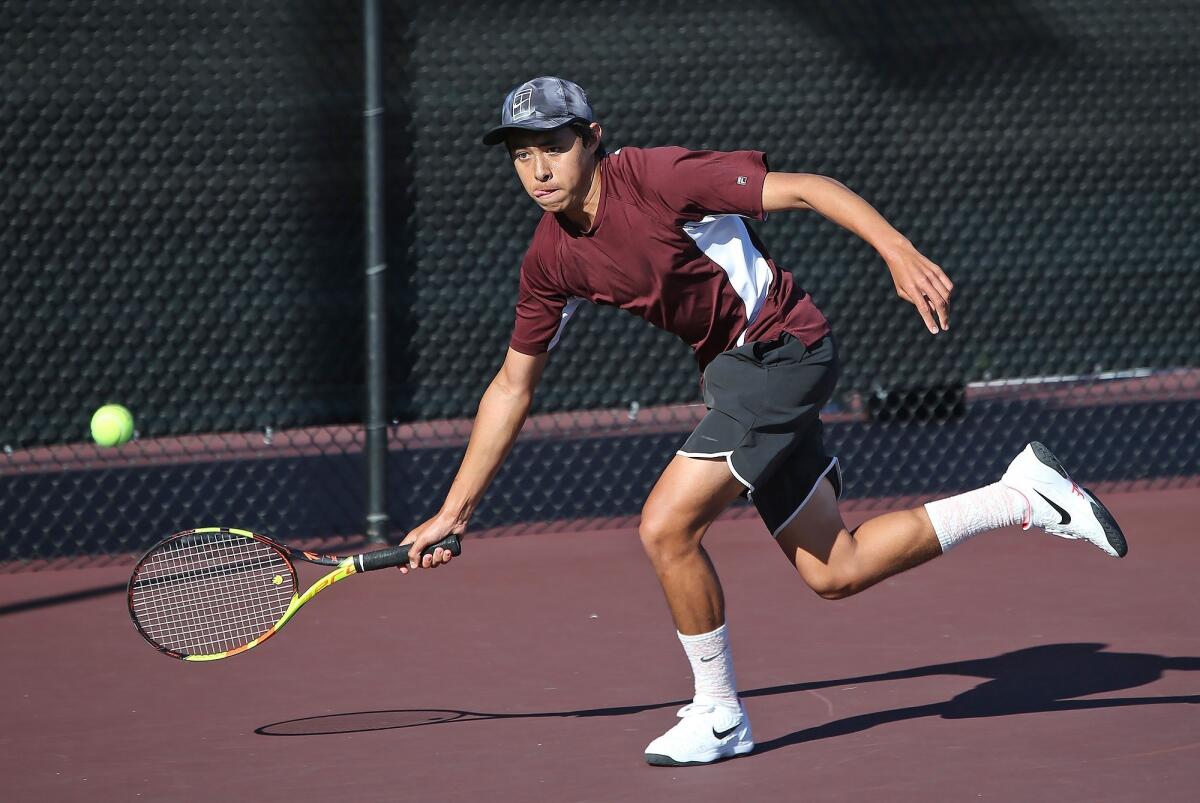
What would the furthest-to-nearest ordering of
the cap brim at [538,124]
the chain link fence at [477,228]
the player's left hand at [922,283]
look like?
the chain link fence at [477,228]
the cap brim at [538,124]
the player's left hand at [922,283]

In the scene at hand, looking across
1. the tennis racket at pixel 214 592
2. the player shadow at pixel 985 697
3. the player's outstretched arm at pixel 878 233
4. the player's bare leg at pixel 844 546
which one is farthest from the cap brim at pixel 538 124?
the player shadow at pixel 985 697

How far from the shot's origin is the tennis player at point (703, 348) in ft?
11.1

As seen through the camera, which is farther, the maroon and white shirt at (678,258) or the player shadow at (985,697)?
the player shadow at (985,697)

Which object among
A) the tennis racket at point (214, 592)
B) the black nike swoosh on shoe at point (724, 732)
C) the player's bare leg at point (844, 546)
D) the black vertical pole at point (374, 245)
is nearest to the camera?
the black nike swoosh on shoe at point (724, 732)

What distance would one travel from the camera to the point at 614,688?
4.11m

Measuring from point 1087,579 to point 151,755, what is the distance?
2802 mm

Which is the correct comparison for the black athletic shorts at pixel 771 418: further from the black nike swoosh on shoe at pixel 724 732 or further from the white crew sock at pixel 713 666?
the black nike swoosh on shoe at pixel 724 732

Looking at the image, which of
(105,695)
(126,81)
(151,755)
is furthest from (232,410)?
(151,755)

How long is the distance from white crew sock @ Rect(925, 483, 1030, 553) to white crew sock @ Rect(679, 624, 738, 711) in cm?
56

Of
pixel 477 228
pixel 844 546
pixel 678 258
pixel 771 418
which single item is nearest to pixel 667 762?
pixel 844 546

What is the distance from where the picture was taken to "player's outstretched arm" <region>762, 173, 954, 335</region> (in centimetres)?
301

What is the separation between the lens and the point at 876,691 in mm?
3994

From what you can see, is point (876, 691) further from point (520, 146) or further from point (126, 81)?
point (126, 81)

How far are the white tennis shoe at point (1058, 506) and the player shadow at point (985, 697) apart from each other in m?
0.37
